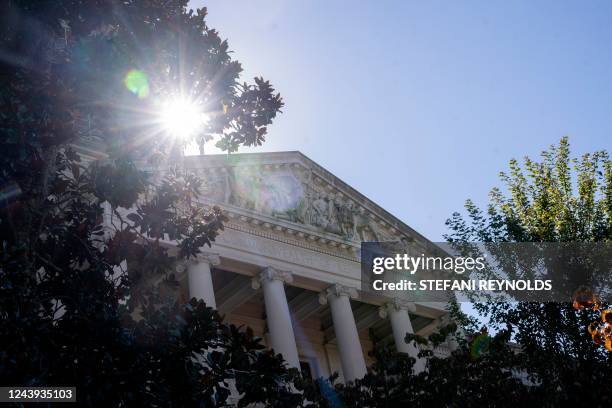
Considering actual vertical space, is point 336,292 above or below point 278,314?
above

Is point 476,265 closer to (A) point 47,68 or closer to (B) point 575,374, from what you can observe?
(B) point 575,374

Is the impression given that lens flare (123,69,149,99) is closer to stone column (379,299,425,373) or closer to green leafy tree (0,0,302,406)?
green leafy tree (0,0,302,406)

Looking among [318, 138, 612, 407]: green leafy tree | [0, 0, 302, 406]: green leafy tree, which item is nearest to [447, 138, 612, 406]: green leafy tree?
Result: [318, 138, 612, 407]: green leafy tree

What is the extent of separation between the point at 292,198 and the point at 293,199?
5 cm

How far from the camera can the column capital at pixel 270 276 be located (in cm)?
1797

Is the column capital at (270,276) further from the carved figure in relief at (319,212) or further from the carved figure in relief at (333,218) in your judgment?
the carved figure in relief at (333,218)

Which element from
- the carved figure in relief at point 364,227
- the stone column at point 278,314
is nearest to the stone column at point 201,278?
the stone column at point 278,314

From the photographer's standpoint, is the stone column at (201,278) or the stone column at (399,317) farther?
the stone column at (399,317)

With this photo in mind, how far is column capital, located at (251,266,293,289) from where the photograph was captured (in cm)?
1797

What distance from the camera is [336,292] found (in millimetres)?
19781

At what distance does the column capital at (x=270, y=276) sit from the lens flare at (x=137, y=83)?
11.1 m

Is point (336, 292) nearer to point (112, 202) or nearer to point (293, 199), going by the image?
point (293, 199)

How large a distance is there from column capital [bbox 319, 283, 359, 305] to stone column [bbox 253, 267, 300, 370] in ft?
5.89

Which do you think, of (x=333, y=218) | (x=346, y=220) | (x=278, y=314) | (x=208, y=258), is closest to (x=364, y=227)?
(x=346, y=220)
